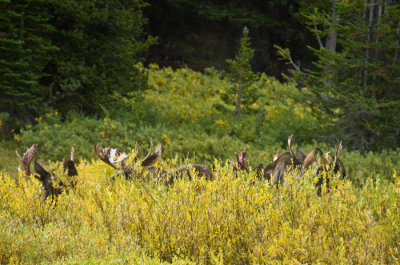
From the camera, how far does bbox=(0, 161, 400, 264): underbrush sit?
11.5 feet

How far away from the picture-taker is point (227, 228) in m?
3.87

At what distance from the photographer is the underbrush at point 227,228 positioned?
352 cm

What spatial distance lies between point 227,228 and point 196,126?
8.07 m

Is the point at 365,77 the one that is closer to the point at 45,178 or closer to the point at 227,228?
the point at 227,228

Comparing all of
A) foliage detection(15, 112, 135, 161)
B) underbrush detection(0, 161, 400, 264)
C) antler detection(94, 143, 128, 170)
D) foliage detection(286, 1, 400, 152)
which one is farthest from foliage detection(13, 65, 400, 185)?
underbrush detection(0, 161, 400, 264)

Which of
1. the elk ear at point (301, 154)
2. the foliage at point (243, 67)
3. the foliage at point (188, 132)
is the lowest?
the foliage at point (188, 132)

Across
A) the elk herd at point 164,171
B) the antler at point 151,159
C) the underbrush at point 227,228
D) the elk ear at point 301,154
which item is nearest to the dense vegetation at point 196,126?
the underbrush at point 227,228

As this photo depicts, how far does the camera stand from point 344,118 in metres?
10.3

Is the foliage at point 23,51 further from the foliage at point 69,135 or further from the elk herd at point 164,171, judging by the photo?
the elk herd at point 164,171

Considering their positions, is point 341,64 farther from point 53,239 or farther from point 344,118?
point 53,239

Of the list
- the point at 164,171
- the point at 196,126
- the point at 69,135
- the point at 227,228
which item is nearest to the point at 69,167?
the point at 164,171

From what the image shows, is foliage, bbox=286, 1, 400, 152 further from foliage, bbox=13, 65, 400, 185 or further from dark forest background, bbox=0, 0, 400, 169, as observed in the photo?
foliage, bbox=13, 65, 400, 185

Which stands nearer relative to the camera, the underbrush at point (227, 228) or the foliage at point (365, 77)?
the underbrush at point (227, 228)

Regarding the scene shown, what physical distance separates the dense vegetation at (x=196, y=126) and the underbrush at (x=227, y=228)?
19mm
